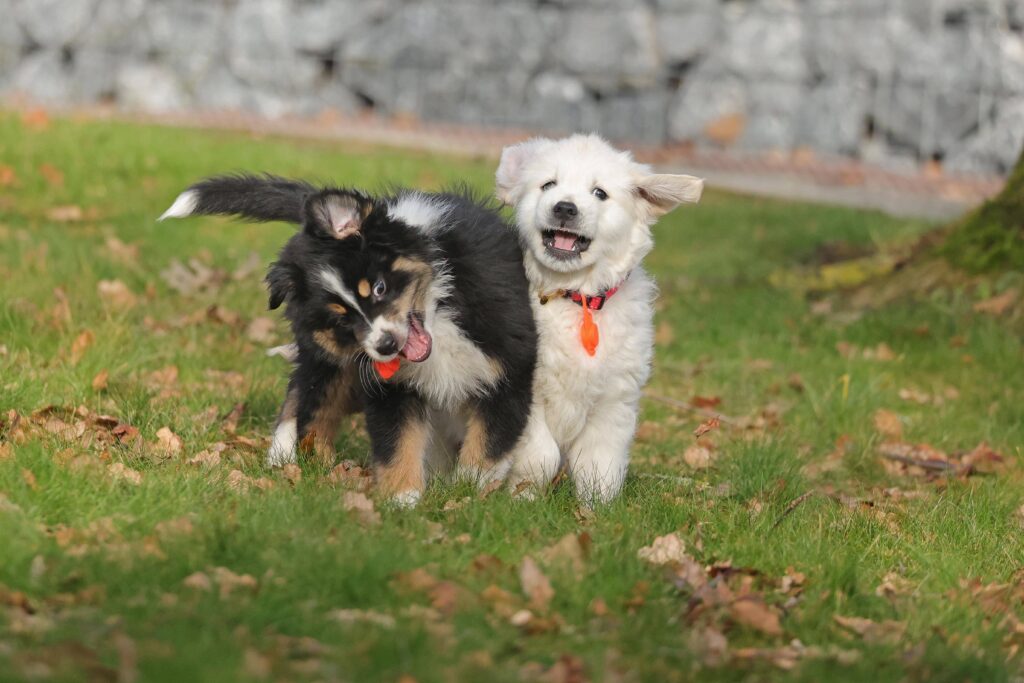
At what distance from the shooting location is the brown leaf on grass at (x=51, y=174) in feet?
31.7

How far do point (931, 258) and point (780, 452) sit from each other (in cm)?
377

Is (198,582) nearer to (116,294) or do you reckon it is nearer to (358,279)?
(358,279)

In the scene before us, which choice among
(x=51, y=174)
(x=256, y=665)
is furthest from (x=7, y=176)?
(x=256, y=665)

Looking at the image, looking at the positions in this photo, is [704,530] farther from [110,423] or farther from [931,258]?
[931,258]

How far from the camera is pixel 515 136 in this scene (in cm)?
1561

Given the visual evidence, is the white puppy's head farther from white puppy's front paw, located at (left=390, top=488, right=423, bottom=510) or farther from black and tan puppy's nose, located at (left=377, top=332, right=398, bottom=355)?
white puppy's front paw, located at (left=390, top=488, right=423, bottom=510)

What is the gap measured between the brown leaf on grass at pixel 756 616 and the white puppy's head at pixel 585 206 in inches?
59.5

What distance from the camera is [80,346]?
5727mm

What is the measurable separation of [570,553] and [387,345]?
91 centimetres

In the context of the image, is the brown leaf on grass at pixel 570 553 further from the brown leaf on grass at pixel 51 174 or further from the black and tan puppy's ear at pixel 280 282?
the brown leaf on grass at pixel 51 174

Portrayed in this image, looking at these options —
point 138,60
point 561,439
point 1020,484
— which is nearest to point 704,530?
point 561,439

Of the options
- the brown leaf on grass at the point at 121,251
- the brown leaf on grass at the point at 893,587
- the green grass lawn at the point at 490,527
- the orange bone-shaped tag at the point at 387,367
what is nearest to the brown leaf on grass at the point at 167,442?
the green grass lawn at the point at 490,527

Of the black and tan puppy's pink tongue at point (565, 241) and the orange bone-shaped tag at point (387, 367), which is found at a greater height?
the black and tan puppy's pink tongue at point (565, 241)

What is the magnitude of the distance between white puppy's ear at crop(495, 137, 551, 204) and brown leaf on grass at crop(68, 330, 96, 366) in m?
2.02
